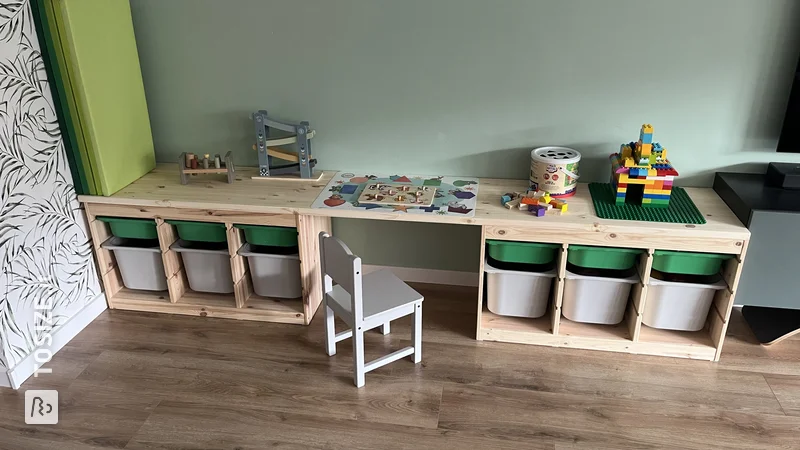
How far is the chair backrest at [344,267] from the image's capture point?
1943mm

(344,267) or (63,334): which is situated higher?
(344,267)

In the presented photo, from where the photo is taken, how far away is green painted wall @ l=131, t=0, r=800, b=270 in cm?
225

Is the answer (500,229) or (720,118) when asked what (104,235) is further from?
(720,118)

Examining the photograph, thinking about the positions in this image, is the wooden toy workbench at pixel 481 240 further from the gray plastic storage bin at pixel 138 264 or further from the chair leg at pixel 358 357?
the chair leg at pixel 358 357

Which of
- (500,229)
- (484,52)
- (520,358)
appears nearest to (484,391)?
(520,358)

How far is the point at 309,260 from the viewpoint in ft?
8.08

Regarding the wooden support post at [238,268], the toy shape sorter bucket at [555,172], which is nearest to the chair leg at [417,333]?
the toy shape sorter bucket at [555,172]

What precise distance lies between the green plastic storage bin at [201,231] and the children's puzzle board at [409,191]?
439mm

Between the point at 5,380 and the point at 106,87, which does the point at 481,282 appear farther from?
the point at 5,380

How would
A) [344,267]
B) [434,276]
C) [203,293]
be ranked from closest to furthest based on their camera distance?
1. [344,267]
2. [203,293]
3. [434,276]

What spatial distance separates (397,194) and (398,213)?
0.16m

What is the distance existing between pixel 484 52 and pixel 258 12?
0.92 m

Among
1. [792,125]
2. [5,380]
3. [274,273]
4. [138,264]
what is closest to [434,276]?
[274,273]

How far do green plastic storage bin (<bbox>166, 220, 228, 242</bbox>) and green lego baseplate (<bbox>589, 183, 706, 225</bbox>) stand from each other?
1.48m
